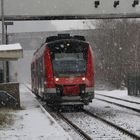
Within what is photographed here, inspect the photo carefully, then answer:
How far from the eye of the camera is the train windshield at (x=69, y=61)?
24036 mm

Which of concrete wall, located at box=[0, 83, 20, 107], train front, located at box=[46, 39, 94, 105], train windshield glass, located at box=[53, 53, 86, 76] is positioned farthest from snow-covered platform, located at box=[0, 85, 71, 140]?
concrete wall, located at box=[0, 83, 20, 107]

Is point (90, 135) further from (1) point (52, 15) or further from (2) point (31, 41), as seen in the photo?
(2) point (31, 41)

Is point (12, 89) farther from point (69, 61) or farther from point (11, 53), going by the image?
point (69, 61)

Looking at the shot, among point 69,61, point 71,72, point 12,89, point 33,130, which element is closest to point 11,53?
point 12,89

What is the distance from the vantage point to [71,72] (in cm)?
2405

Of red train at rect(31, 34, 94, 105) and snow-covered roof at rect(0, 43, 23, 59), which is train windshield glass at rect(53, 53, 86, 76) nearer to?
red train at rect(31, 34, 94, 105)

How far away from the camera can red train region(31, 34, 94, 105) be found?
23688mm

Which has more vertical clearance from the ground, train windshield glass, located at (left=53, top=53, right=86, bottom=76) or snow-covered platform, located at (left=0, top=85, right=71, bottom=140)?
train windshield glass, located at (left=53, top=53, right=86, bottom=76)

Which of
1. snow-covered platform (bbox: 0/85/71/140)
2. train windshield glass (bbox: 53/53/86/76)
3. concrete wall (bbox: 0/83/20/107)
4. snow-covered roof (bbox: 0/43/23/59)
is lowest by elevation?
snow-covered platform (bbox: 0/85/71/140)

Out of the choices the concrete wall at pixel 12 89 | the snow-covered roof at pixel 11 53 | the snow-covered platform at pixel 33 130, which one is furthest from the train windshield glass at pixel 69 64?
the snow-covered platform at pixel 33 130

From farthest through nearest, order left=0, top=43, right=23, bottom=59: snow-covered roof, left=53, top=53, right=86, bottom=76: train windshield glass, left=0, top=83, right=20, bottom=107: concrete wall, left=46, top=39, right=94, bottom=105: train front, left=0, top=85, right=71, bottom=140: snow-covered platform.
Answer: left=0, top=83, right=20, bottom=107: concrete wall → left=53, top=53, right=86, bottom=76: train windshield glass → left=46, top=39, right=94, bottom=105: train front → left=0, top=43, right=23, bottom=59: snow-covered roof → left=0, top=85, right=71, bottom=140: snow-covered platform

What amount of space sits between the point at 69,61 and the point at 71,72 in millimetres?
536

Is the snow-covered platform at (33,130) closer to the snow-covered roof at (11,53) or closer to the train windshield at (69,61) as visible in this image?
the snow-covered roof at (11,53)

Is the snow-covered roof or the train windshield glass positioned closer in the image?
the snow-covered roof
